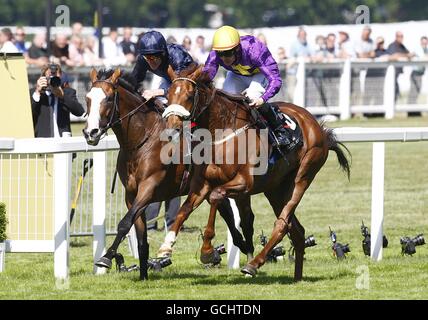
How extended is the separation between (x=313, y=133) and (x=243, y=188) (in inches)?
40.1

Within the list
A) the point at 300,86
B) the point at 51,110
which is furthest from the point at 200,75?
the point at 300,86

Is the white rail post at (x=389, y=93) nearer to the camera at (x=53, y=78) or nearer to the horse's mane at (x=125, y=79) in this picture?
the camera at (x=53, y=78)

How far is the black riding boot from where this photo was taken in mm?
8453

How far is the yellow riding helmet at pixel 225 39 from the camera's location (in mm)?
8367

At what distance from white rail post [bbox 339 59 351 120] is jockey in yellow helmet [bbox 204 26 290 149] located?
43.2 feet

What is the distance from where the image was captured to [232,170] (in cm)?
807

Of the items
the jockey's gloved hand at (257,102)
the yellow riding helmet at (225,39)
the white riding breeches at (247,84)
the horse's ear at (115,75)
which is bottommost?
the jockey's gloved hand at (257,102)

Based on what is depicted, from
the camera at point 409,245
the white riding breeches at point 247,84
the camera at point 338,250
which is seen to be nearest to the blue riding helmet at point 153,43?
the white riding breeches at point 247,84

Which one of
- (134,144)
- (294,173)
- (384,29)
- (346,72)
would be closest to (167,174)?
(134,144)

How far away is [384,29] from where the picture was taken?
90.3 feet

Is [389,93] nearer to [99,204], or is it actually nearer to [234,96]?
[99,204]

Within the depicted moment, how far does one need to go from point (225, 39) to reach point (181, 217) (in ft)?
4.31

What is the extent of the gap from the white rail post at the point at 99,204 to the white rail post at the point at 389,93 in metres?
14.0
